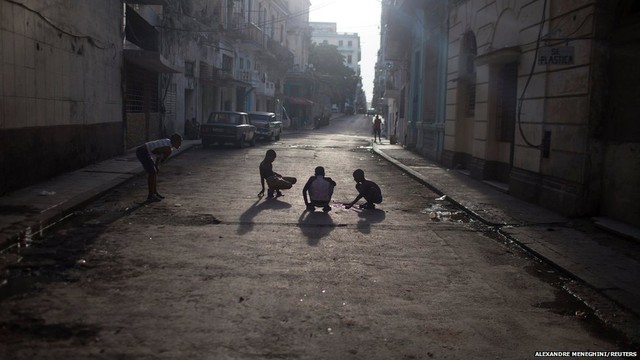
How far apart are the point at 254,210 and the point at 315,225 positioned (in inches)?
59.7

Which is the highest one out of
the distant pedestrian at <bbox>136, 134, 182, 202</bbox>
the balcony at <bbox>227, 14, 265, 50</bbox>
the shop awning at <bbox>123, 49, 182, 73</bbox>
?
the balcony at <bbox>227, 14, 265, 50</bbox>

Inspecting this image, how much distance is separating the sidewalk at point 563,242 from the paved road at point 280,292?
1.09ft

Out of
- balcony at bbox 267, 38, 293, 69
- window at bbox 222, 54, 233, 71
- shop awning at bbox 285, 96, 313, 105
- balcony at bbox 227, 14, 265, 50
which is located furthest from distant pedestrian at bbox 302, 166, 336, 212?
shop awning at bbox 285, 96, 313, 105

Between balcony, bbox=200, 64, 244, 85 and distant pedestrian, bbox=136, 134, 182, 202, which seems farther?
balcony, bbox=200, 64, 244, 85

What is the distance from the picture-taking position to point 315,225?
878 cm

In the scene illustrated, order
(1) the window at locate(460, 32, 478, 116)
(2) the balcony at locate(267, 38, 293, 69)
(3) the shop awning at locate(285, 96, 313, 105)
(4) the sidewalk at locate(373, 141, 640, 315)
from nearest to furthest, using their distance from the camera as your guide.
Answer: (4) the sidewalk at locate(373, 141, 640, 315), (1) the window at locate(460, 32, 478, 116), (2) the balcony at locate(267, 38, 293, 69), (3) the shop awning at locate(285, 96, 313, 105)

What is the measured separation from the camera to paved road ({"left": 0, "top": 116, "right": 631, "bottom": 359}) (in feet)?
13.6

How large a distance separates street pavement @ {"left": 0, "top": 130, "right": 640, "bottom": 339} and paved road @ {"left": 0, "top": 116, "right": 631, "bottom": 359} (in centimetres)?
32

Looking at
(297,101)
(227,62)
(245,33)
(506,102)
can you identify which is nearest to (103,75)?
(506,102)

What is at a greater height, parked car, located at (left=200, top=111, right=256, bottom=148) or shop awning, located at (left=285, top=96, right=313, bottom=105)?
shop awning, located at (left=285, top=96, right=313, bottom=105)

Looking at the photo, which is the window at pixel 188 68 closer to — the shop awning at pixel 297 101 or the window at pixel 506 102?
the window at pixel 506 102

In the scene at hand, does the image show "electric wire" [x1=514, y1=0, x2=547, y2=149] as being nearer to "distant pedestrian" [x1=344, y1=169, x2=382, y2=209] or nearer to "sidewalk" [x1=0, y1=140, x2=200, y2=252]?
"distant pedestrian" [x1=344, y1=169, x2=382, y2=209]

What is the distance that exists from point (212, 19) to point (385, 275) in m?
30.4

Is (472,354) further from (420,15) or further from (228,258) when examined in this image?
(420,15)
